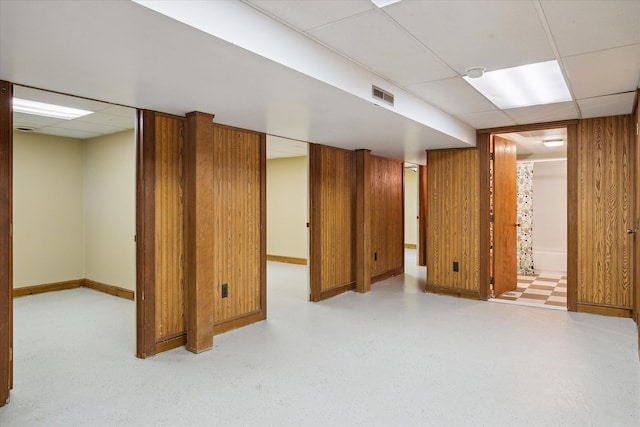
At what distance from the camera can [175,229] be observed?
11.7 ft

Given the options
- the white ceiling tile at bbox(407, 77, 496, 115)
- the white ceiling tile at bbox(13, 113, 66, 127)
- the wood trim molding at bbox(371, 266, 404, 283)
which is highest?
the white ceiling tile at bbox(13, 113, 66, 127)

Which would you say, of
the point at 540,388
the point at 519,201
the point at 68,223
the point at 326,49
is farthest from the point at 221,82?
the point at 519,201

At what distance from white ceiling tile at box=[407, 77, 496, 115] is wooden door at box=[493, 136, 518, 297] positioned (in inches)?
58.2

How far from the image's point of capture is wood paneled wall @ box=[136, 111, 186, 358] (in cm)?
332

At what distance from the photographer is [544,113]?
177 inches

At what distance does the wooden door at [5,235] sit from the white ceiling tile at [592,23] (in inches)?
128

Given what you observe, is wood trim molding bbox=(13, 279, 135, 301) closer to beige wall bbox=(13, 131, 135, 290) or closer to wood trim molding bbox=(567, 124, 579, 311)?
beige wall bbox=(13, 131, 135, 290)

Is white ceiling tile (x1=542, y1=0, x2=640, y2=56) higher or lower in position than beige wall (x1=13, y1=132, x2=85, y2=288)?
higher

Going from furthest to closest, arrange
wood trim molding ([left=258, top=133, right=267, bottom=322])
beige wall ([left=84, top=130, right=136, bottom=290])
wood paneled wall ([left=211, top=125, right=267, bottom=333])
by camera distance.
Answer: beige wall ([left=84, top=130, right=136, bottom=290]) → wood trim molding ([left=258, top=133, right=267, bottom=322]) → wood paneled wall ([left=211, top=125, right=267, bottom=333])

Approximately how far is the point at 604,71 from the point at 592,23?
101 centimetres

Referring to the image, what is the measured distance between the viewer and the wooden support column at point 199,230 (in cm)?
345

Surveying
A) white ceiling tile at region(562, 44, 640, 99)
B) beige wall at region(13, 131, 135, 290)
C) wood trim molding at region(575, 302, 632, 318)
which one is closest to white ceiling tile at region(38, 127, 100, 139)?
beige wall at region(13, 131, 135, 290)

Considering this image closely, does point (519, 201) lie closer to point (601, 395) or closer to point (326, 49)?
point (601, 395)

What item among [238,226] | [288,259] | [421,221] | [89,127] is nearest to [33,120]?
[89,127]
